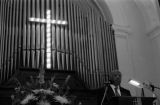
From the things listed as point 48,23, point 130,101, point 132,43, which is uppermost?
point 48,23

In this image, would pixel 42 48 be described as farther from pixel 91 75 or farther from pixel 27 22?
pixel 91 75

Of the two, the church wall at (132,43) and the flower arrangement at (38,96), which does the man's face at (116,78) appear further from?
the church wall at (132,43)

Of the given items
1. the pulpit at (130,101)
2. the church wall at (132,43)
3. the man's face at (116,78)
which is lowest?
the pulpit at (130,101)

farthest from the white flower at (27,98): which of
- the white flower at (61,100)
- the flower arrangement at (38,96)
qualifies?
the white flower at (61,100)

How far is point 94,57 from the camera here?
23.0 feet

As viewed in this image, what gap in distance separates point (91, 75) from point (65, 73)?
0.64 m

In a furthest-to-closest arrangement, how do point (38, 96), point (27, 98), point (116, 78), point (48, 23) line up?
point (48, 23) → point (116, 78) → point (38, 96) → point (27, 98)

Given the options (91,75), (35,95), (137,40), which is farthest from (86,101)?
(137,40)

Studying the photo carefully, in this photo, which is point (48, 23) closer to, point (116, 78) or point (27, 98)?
point (116, 78)

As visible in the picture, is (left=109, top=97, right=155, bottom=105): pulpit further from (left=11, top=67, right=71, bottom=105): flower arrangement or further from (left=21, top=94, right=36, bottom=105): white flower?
(left=21, top=94, right=36, bottom=105): white flower

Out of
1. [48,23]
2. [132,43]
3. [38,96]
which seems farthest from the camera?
[132,43]

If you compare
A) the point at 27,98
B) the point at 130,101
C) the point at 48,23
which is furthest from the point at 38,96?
the point at 48,23

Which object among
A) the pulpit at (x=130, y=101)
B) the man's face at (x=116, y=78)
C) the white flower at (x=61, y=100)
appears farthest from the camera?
the man's face at (x=116, y=78)

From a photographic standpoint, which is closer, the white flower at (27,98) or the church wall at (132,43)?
the white flower at (27,98)
